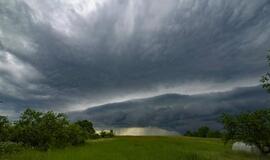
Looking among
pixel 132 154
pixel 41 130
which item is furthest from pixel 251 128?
pixel 41 130

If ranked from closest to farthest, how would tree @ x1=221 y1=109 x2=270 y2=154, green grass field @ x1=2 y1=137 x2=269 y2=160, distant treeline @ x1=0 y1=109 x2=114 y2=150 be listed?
green grass field @ x1=2 y1=137 x2=269 y2=160 → tree @ x1=221 y1=109 x2=270 y2=154 → distant treeline @ x1=0 y1=109 x2=114 y2=150

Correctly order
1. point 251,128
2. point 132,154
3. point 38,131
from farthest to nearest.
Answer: point 38,131 < point 251,128 < point 132,154

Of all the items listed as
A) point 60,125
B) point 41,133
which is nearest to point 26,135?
point 41,133

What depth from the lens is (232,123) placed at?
4181cm

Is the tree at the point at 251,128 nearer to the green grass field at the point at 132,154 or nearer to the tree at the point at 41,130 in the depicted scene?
the green grass field at the point at 132,154

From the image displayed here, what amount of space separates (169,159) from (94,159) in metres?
8.02

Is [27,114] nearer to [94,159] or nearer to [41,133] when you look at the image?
[41,133]

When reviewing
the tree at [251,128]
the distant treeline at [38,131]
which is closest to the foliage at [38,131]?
the distant treeline at [38,131]

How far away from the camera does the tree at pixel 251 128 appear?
38938 millimetres

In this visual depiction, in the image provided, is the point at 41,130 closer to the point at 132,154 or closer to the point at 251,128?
→ the point at 132,154

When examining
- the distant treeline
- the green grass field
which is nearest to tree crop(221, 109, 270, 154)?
the green grass field

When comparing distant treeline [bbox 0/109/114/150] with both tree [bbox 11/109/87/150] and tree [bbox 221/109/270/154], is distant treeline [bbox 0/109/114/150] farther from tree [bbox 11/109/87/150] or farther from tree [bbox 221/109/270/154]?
tree [bbox 221/109/270/154]

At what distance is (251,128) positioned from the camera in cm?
3981

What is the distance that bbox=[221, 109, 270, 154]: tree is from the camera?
1533 inches
